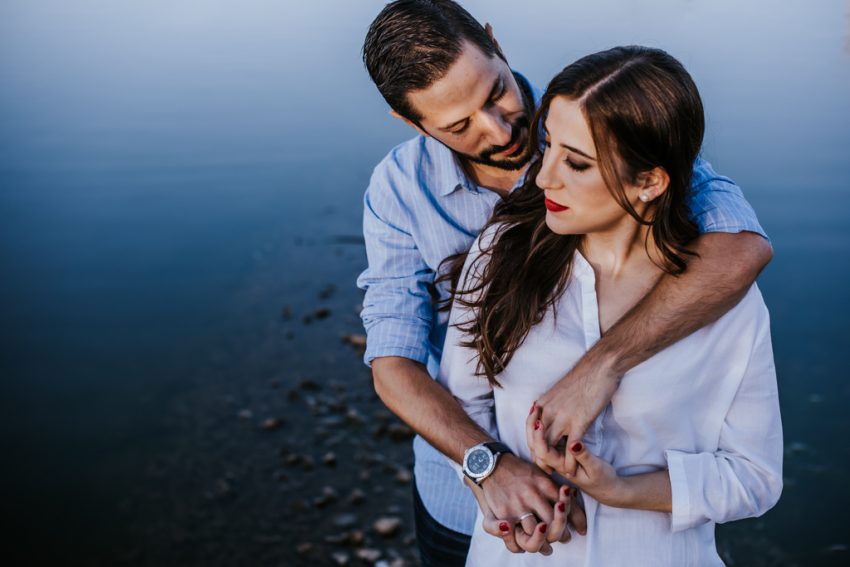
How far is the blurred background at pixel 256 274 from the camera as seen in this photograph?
4180 mm

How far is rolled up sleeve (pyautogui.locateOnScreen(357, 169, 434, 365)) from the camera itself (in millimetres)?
2234

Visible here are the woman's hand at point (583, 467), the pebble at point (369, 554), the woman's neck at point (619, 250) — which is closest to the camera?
the woman's hand at point (583, 467)

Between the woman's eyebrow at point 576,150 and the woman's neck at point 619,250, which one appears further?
the woman's neck at point 619,250

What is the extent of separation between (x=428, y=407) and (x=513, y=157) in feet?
2.66

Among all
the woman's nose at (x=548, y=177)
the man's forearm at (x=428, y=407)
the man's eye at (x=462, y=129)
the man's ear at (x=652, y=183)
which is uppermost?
the man's eye at (x=462, y=129)

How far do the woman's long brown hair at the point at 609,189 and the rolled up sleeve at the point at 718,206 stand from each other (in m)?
0.04

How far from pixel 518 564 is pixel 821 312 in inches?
181

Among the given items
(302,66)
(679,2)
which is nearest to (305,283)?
Answer: (302,66)

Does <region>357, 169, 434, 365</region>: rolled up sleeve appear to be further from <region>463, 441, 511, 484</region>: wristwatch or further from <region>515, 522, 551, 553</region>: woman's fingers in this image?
<region>515, 522, 551, 553</region>: woman's fingers

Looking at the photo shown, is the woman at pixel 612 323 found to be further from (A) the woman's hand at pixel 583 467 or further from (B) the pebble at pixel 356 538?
(B) the pebble at pixel 356 538

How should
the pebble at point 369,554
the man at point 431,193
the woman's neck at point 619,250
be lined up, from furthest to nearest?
1. the pebble at point 369,554
2. the man at point 431,193
3. the woman's neck at point 619,250

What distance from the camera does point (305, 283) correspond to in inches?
250

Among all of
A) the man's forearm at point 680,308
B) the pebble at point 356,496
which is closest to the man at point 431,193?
the man's forearm at point 680,308

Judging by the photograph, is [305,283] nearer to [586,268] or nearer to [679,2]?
[586,268]
